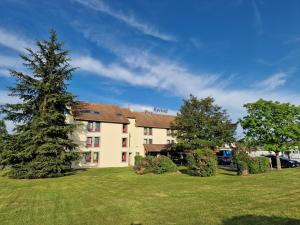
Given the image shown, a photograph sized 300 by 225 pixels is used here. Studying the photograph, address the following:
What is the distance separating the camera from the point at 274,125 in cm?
2469

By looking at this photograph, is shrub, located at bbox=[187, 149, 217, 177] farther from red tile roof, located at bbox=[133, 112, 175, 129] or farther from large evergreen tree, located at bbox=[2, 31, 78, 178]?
red tile roof, located at bbox=[133, 112, 175, 129]

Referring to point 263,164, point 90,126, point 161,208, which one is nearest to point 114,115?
point 90,126

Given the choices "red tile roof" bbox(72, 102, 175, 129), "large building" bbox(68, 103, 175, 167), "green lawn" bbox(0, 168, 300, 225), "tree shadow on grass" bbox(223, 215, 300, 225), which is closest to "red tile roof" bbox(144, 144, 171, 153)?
"large building" bbox(68, 103, 175, 167)

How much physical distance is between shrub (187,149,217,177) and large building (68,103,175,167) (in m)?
12.4

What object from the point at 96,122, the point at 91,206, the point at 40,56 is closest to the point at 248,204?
the point at 91,206

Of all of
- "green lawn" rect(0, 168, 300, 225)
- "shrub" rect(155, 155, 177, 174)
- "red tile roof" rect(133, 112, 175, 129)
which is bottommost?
"green lawn" rect(0, 168, 300, 225)

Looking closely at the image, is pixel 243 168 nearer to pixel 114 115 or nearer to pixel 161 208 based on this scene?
pixel 161 208

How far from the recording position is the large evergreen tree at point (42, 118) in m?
24.4

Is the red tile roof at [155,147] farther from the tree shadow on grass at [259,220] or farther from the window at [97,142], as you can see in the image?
the tree shadow on grass at [259,220]

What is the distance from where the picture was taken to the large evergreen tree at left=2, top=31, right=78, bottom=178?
79.9 feet

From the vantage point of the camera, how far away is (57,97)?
26266 mm

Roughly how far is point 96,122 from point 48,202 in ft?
88.4

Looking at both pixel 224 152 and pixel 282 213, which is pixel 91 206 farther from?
pixel 224 152

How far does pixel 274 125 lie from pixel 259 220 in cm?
2029
